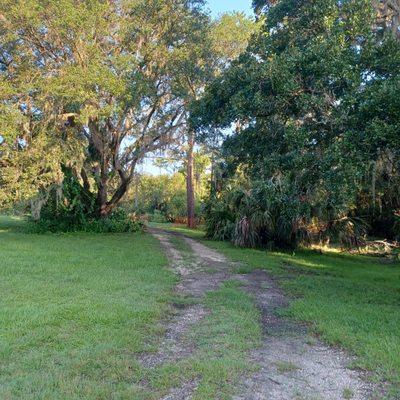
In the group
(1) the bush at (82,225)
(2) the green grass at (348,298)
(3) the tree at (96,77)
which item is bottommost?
(2) the green grass at (348,298)

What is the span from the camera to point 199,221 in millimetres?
31359

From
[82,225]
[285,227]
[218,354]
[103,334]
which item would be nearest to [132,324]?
[103,334]

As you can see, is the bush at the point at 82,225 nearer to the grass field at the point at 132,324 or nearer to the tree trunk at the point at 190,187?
the tree trunk at the point at 190,187

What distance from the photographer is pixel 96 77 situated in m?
14.9

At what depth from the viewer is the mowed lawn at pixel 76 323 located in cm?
407

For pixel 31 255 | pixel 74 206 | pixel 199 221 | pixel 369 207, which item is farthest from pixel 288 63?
pixel 199 221

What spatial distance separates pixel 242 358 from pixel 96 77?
12.3m

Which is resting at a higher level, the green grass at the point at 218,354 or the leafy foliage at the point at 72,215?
the leafy foliage at the point at 72,215

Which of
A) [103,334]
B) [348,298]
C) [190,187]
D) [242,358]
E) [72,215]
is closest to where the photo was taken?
[242,358]

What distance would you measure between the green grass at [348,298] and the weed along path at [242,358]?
0.96ft

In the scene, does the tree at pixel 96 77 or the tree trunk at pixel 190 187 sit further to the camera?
the tree trunk at pixel 190 187

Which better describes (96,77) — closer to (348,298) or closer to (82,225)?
(82,225)

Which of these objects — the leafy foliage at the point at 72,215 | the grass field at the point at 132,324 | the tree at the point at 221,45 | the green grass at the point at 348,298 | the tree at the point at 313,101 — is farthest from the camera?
the leafy foliage at the point at 72,215

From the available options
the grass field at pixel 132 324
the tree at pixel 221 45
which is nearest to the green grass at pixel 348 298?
the grass field at pixel 132 324
